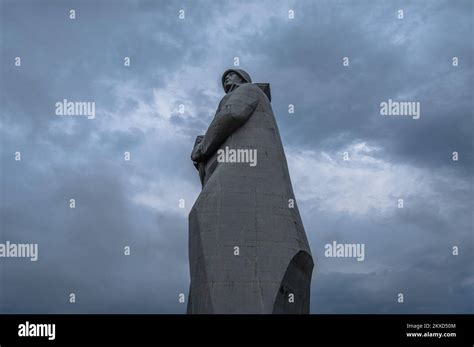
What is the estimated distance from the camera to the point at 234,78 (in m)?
16.6

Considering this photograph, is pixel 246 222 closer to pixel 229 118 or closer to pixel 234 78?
pixel 229 118

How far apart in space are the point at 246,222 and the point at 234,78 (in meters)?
4.06

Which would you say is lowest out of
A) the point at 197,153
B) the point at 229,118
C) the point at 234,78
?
the point at 197,153

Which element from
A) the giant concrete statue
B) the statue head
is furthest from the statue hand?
the statue head

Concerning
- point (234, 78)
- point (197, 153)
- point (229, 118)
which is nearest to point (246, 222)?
point (229, 118)

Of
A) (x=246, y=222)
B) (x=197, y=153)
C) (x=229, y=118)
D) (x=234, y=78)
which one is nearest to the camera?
(x=246, y=222)

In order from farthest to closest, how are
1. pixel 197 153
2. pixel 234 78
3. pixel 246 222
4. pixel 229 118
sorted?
pixel 234 78 → pixel 197 153 → pixel 229 118 → pixel 246 222

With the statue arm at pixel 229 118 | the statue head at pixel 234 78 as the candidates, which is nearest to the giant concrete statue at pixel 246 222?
the statue arm at pixel 229 118

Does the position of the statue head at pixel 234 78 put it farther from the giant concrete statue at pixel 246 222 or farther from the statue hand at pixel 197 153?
the statue hand at pixel 197 153
